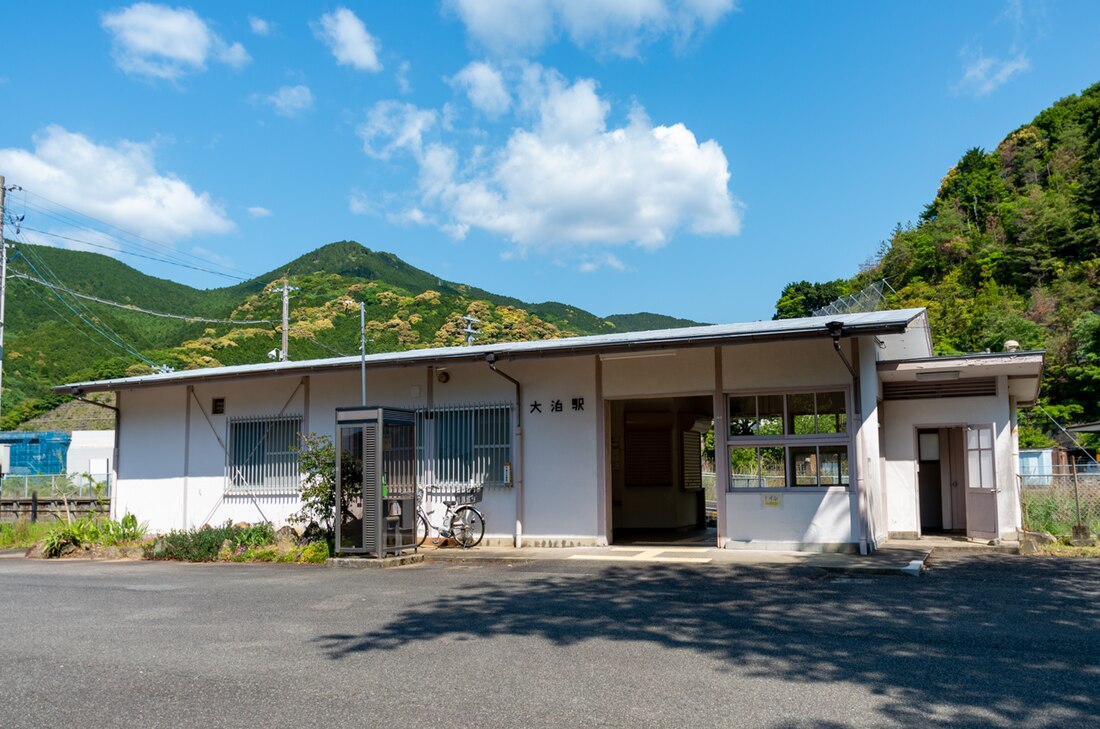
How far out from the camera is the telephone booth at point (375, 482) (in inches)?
521

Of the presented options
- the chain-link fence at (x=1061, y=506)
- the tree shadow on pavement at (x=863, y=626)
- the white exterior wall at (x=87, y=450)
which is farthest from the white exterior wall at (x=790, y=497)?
the white exterior wall at (x=87, y=450)

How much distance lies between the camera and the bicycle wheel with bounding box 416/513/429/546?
595 inches

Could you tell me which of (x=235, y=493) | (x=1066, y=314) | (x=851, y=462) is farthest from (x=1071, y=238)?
(x=235, y=493)

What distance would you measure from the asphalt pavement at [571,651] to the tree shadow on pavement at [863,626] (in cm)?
3

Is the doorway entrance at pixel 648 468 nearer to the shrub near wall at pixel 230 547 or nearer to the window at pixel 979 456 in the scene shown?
the window at pixel 979 456

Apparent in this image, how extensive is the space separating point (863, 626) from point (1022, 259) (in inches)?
1905

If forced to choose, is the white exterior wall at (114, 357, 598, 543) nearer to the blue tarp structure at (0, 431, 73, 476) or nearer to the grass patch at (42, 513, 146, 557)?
Answer: the grass patch at (42, 513, 146, 557)

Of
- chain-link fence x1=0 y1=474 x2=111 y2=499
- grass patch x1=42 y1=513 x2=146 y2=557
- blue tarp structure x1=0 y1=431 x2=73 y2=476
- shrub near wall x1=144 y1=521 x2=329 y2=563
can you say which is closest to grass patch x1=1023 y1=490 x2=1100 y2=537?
shrub near wall x1=144 y1=521 x2=329 y2=563

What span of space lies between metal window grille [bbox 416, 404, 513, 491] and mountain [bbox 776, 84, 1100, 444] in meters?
28.3

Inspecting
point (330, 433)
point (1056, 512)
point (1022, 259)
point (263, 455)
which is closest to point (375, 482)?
point (330, 433)

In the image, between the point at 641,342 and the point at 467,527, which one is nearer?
the point at 641,342

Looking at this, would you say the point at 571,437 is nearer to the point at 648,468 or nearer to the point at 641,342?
the point at 641,342

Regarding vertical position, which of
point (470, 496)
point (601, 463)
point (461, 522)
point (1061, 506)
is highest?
point (601, 463)

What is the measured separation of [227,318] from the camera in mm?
53188
